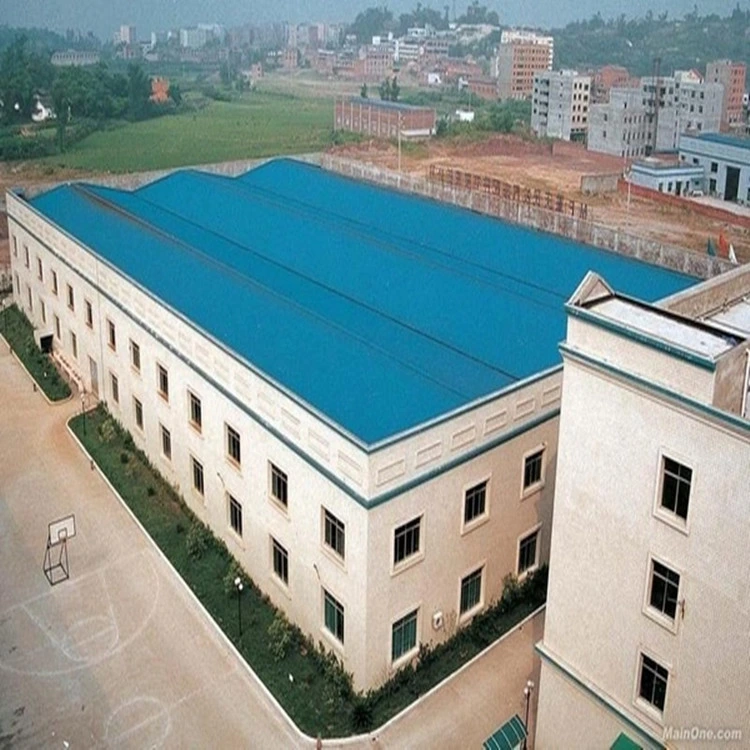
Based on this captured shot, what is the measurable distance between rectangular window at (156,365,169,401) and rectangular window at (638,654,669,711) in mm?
15084

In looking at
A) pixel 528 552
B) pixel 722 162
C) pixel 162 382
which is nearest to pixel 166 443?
pixel 162 382

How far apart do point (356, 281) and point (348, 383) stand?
7.91 meters

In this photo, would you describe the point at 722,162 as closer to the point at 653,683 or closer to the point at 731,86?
the point at 731,86

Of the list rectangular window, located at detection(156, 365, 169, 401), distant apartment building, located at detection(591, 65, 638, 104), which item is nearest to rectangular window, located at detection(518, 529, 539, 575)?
rectangular window, located at detection(156, 365, 169, 401)

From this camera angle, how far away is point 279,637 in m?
18.8

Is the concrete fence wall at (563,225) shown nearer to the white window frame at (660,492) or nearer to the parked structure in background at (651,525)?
the parked structure in background at (651,525)

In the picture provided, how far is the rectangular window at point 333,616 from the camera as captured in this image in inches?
703

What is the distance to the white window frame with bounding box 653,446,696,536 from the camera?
11930 mm

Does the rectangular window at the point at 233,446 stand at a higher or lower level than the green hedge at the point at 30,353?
higher

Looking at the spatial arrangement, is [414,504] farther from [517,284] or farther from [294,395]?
[517,284]

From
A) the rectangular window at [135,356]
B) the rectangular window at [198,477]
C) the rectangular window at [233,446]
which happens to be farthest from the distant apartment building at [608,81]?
the rectangular window at [233,446]

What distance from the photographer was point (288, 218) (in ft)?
107

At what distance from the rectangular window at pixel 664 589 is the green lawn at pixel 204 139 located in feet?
272

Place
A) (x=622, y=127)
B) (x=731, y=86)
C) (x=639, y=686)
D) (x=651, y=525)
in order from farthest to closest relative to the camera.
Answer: (x=731, y=86) < (x=622, y=127) < (x=639, y=686) < (x=651, y=525)
